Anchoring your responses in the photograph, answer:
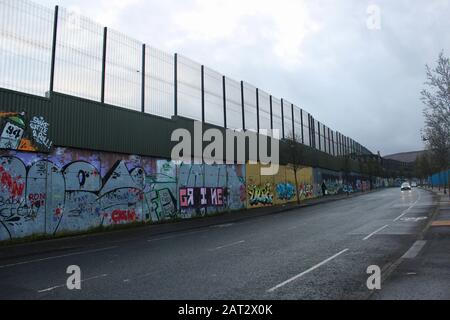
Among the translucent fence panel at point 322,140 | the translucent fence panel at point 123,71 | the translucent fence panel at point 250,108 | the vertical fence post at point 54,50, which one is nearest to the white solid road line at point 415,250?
the vertical fence post at point 54,50

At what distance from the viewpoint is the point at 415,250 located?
11664mm

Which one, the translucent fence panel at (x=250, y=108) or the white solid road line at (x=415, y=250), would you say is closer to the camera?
the white solid road line at (x=415, y=250)

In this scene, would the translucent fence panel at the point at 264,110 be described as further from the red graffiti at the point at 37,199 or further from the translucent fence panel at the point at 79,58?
the red graffiti at the point at 37,199

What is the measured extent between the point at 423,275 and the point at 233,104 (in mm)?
29048

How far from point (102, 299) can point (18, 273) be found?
13.2 feet

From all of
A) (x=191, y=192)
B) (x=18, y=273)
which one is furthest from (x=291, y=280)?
(x=191, y=192)

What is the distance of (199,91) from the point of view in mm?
31828

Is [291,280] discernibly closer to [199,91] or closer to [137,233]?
[137,233]

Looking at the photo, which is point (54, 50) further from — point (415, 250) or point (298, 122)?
point (298, 122)

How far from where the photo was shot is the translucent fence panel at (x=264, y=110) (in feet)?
138

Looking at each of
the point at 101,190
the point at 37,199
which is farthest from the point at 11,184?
the point at 101,190

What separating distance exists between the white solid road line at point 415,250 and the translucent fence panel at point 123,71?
16.2 meters

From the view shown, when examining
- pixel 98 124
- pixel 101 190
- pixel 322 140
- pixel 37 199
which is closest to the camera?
pixel 37 199
